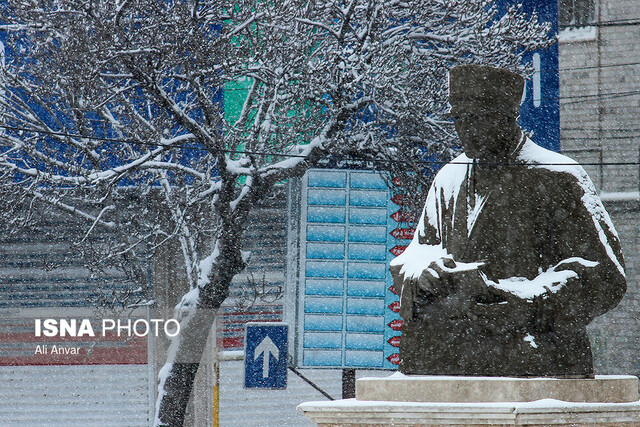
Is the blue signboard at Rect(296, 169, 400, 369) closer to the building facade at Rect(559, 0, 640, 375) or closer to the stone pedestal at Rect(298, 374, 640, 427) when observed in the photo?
the building facade at Rect(559, 0, 640, 375)

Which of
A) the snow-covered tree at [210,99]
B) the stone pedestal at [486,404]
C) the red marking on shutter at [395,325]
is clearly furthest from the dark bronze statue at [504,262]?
the red marking on shutter at [395,325]

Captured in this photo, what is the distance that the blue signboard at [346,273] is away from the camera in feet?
44.6

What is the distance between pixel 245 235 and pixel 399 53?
405cm

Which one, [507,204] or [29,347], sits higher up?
[507,204]

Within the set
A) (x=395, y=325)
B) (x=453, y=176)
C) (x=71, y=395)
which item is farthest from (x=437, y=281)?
(x=71, y=395)

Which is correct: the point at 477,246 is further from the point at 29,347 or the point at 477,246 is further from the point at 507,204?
the point at 29,347

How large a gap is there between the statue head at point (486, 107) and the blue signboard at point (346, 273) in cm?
792

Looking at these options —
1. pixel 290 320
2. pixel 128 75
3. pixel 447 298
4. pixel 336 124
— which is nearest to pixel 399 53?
pixel 336 124

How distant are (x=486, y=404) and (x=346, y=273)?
8705 millimetres

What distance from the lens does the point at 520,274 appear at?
220 inches

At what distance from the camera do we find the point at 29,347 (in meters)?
14.8

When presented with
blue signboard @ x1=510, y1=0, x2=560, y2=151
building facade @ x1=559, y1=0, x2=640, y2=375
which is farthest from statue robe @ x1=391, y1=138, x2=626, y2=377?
building facade @ x1=559, y1=0, x2=640, y2=375

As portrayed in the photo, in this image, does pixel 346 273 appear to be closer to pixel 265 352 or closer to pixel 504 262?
pixel 265 352

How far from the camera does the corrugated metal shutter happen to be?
583 inches
